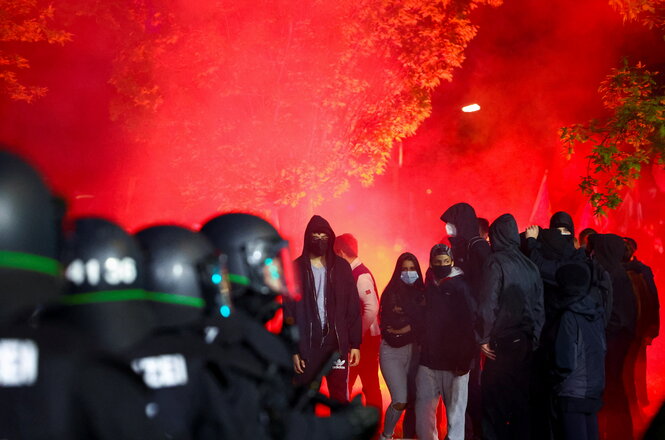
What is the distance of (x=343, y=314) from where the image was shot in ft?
21.8

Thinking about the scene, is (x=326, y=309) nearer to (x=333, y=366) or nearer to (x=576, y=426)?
(x=333, y=366)

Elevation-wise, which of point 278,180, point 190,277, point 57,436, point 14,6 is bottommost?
point 57,436

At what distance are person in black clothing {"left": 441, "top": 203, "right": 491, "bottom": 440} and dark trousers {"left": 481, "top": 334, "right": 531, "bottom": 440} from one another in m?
0.55

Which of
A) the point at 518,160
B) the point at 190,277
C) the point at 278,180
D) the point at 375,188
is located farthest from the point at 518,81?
the point at 190,277

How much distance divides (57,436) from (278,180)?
12.3 metres

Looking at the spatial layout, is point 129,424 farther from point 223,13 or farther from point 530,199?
point 530,199

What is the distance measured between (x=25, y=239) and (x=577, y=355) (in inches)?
180

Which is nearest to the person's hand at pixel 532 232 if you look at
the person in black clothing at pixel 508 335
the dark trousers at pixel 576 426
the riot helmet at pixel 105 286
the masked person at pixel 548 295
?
the masked person at pixel 548 295

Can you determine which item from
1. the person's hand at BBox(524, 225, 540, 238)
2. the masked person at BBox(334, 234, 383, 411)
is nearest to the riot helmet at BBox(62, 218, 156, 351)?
the masked person at BBox(334, 234, 383, 411)

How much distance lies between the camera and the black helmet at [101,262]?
2424 mm

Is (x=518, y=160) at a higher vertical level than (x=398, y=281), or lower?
higher

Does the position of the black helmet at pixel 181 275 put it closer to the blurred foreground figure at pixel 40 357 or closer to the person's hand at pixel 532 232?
the blurred foreground figure at pixel 40 357

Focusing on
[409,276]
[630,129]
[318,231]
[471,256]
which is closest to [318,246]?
[318,231]

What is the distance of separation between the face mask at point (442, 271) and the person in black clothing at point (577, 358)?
1357mm
